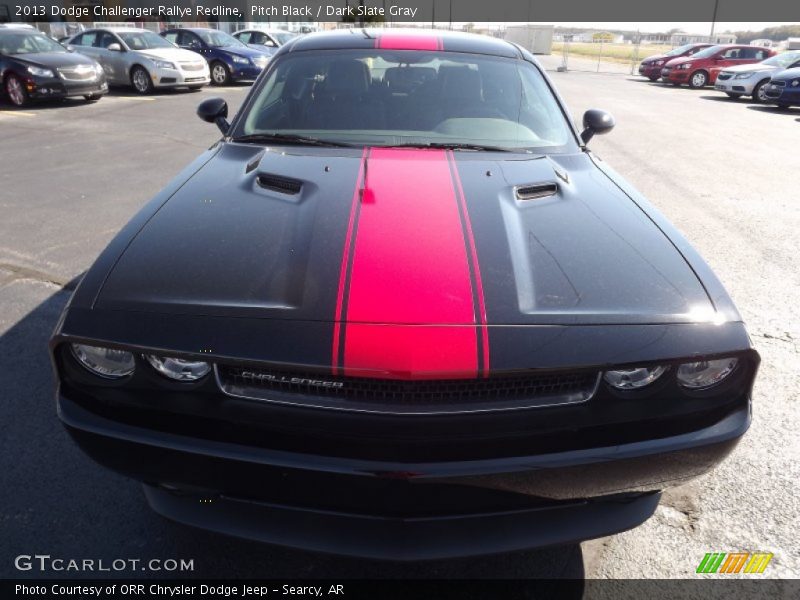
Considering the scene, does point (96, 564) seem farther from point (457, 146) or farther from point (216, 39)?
point (216, 39)

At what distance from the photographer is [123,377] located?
1547 millimetres

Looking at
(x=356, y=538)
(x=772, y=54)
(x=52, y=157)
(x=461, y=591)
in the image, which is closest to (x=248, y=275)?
(x=356, y=538)

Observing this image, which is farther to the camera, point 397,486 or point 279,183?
point 279,183

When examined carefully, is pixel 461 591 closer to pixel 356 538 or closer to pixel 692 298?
pixel 356 538

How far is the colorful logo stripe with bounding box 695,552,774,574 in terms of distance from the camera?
1909 mm

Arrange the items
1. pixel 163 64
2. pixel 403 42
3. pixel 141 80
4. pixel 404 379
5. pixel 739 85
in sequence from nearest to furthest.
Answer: pixel 404 379 < pixel 403 42 < pixel 163 64 < pixel 141 80 < pixel 739 85

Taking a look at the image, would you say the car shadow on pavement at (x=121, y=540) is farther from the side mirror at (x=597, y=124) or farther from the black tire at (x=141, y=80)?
the black tire at (x=141, y=80)

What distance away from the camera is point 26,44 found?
36.4 feet

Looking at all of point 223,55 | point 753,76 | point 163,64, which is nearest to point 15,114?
point 163,64

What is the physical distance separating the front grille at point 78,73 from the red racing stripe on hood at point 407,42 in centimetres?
972

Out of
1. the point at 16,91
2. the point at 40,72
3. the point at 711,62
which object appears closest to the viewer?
the point at 40,72

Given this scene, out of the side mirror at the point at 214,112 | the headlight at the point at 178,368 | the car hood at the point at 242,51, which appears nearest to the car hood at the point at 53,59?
the car hood at the point at 242,51

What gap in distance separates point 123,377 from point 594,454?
1210mm

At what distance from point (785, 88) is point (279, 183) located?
14854mm
